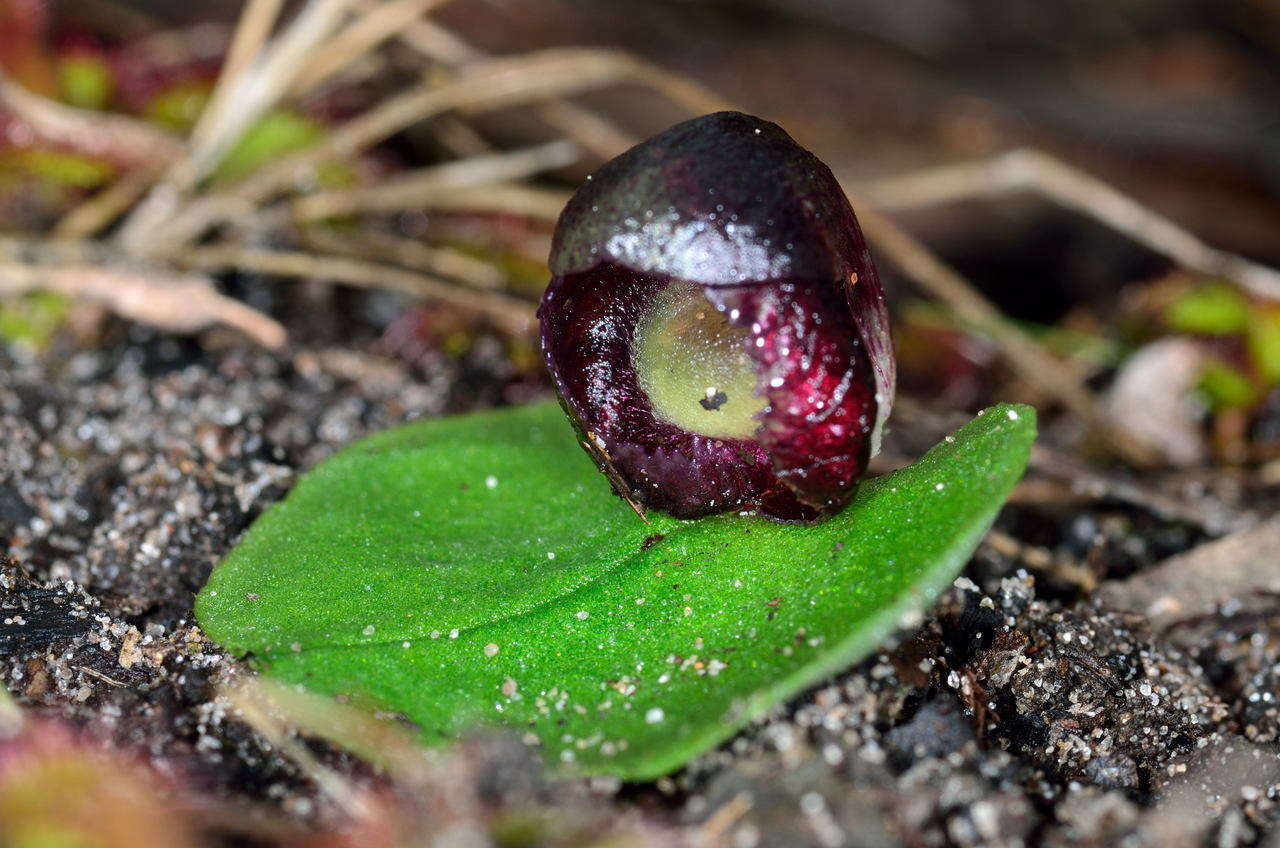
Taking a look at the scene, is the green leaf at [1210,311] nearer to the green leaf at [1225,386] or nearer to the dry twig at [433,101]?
the green leaf at [1225,386]

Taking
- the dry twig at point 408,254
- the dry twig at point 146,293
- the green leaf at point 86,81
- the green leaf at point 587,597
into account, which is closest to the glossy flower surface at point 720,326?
the green leaf at point 587,597

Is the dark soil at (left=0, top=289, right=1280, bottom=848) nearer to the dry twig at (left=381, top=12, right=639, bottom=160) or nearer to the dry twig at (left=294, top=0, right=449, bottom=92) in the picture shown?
the dry twig at (left=294, top=0, right=449, bottom=92)

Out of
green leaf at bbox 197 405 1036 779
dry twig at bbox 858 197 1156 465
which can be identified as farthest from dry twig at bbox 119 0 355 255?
dry twig at bbox 858 197 1156 465

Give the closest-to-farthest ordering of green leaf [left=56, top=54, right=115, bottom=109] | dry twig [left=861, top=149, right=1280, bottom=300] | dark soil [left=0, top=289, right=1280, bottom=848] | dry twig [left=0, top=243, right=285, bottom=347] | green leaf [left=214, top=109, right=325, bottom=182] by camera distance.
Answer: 1. dark soil [left=0, top=289, right=1280, bottom=848]
2. dry twig [left=0, top=243, right=285, bottom=347]
3. dry twig [left=861, top=149, right=1280, bottom=300]
4. green leaf [left=214, top=109, right=325, bottom=182]
5. green leaf [left=56, top=54, right=115, bottom=109]

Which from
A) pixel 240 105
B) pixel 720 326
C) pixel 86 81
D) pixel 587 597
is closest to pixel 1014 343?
pixel 720 326

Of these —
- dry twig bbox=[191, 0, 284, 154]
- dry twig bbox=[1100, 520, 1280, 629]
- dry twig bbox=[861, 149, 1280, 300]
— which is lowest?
dry twig bbox=[1100, 520, 1280, 629]

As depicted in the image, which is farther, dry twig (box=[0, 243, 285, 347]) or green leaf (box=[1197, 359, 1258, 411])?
green leaf (box=[1197, 359, 1258, 411])

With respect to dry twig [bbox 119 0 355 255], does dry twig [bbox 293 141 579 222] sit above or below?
below
